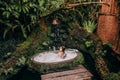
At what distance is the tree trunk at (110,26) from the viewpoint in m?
6.65

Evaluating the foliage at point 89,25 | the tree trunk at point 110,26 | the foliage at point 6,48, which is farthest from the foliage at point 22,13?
the tree trunk at point 110,26

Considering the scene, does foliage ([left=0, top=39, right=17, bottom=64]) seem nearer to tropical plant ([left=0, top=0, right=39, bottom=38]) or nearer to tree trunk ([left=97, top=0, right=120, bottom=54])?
tropical plant ([left=0, top=0, right=39, bottom=38])

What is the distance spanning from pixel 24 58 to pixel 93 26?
369 centimetres

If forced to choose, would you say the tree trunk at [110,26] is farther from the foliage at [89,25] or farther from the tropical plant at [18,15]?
the tropical plant at [18,15]

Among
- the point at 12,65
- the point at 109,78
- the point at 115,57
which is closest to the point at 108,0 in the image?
the point at 115,57

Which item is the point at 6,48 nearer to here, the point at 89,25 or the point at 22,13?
the point at 22,13

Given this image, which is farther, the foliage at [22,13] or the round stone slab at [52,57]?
the foliage at [22,13]

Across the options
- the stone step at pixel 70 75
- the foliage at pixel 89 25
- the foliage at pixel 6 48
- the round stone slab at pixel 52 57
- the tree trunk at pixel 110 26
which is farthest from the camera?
the foliage at pixel 89 25

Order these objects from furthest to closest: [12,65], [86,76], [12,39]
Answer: [12,39] → [12,65] → [86,76]

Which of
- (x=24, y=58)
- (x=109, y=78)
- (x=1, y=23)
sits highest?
(x=1, y=23)

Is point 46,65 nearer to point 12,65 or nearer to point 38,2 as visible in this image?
point 12,65

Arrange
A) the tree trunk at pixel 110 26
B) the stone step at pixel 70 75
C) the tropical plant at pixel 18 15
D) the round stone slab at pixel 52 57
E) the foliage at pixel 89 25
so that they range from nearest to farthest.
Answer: the stone step at pixel 70 75
the round stone slab at pixel 52 57
the tree trunk at pixel 110 26
the tropical plant at pixel 18 15
the foliage at pixel 89 25

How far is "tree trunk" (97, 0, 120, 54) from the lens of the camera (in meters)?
6.65

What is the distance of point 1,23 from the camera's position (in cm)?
882
